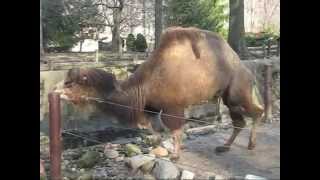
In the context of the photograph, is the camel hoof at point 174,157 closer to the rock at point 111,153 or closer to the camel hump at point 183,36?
the rock at point 111,153

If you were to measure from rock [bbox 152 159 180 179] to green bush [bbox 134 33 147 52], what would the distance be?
0.82 m

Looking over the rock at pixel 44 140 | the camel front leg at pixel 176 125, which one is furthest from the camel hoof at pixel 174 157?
the rock at pixel 44 140

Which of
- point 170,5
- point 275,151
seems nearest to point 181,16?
point 170,5

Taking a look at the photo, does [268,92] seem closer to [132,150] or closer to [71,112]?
[132,150]

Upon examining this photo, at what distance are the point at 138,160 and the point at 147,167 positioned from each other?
8cm

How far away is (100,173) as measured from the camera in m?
3.97

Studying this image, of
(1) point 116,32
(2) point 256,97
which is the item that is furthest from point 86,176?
(2) point 256,97

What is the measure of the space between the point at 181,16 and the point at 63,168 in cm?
146

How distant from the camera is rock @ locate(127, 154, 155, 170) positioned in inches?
149

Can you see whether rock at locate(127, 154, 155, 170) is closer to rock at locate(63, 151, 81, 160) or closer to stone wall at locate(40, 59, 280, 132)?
stone wall at locate(40, 59, 280, 132)

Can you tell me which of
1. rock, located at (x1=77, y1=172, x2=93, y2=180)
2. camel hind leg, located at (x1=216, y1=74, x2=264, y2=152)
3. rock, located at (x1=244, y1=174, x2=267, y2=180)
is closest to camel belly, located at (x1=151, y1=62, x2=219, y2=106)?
camel hind leg, located at (x1=216, y1=74, x2=264, y2=152)

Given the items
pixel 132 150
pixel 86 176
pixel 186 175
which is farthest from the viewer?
pixel 86 176
